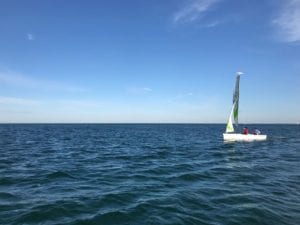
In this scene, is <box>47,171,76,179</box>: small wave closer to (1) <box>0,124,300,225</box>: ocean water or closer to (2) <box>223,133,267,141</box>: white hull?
(1) <box>0,124,300,225</box>: ocean water

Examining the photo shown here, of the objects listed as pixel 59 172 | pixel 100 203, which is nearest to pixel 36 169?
pixel 59 172

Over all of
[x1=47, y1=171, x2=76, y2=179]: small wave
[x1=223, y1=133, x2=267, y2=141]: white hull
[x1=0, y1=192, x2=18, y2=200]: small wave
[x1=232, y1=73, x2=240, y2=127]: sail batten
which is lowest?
[x1=0, y1=192, x2=18, y2=200]: small wave

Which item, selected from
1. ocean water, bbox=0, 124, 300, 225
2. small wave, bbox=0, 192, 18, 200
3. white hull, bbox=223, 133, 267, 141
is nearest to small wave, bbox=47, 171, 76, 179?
ocean water, bbox=0, 124, 300, 225

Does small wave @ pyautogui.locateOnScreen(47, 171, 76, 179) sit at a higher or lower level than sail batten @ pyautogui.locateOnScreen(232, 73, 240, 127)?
lower

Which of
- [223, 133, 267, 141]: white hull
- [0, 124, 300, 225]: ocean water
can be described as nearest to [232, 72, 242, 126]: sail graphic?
[223, 133, 267, 141]: white hull

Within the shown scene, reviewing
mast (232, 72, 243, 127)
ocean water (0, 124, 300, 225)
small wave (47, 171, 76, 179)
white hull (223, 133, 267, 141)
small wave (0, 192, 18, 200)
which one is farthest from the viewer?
mast (232, 72, 243, 127)

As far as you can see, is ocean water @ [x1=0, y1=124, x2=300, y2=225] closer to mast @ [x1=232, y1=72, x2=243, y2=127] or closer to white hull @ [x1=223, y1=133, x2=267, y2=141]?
white hull @ [x1=223, y1=133, x2=267, y2=141]

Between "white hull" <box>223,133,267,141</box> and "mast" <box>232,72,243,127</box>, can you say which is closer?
"white hull" <box>223,133,267,141</box>

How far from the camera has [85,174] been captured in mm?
23156

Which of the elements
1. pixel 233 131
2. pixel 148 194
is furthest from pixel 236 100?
pixel 148 194

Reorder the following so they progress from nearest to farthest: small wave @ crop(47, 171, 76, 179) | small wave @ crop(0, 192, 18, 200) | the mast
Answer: small wave @ crop(0, 192, 18, 200), small wave @ crop(47, 171, 76, 179), the mast

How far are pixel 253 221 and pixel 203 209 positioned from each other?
2.36m

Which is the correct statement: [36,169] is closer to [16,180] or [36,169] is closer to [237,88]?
[16,180]

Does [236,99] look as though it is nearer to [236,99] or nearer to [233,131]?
[236,99]
